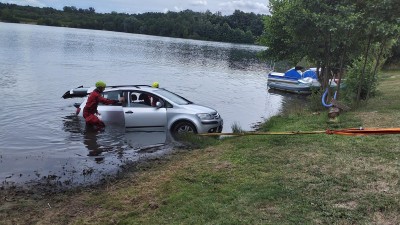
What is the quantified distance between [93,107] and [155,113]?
198 centimetres

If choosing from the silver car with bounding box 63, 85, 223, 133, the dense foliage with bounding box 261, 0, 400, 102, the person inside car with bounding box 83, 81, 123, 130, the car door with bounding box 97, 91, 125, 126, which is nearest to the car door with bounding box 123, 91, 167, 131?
the silver car with bounding box 63, 85, 223, 133

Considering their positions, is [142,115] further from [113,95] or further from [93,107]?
[93,107]

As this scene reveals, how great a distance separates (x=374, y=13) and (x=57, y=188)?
11252 mm

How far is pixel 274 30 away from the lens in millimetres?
20391

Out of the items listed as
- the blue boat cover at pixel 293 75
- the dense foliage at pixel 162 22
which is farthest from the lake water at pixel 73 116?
the dense foliage at pixel 162 22

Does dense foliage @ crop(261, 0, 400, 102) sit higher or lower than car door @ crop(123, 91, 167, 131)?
higher

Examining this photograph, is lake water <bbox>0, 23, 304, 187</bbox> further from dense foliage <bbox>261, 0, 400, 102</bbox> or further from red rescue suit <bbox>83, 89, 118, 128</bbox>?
dense foliage <bbox>261, 0, 400, 102</bbox>

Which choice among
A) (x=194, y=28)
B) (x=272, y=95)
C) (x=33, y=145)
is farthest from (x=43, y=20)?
(x=33, y=145)

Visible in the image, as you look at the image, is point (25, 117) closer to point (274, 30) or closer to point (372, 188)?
point (274, 30)

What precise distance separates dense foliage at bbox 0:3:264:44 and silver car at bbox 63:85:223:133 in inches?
4642

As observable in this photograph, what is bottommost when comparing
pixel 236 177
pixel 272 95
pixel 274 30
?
pixel 272 95

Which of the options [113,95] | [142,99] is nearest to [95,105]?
[113,95]

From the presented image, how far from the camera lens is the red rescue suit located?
→ 12414mm

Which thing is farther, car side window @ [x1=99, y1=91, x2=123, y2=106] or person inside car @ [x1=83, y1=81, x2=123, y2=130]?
car side window @ [x1=99, y1=91, x2=123, y2=106]
